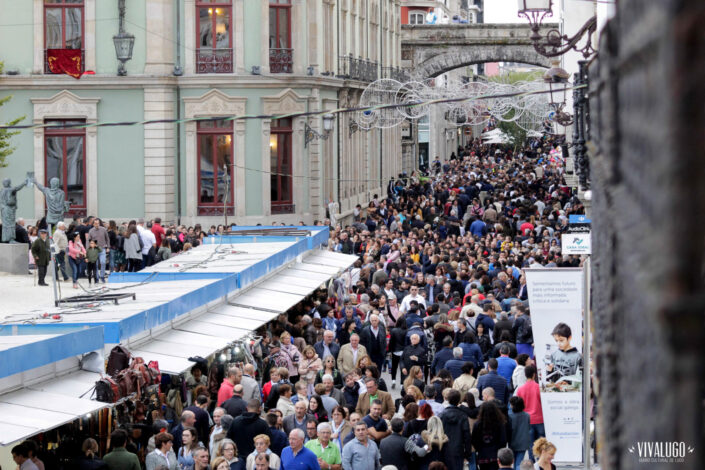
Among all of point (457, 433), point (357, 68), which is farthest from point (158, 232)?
point (457, 433)

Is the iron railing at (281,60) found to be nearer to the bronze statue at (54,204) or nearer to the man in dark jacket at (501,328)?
the bronze statue at (54,204)

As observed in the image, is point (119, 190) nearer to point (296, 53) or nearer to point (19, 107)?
point (19, 107)

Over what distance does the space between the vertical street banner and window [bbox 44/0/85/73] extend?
90.0 ft

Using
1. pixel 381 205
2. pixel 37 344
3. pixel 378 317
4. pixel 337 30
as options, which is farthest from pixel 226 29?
pixel 37 344

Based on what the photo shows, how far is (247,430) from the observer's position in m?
11.1

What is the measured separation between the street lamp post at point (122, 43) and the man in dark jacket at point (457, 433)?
25858 mm

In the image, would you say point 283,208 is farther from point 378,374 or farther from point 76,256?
point 378,374

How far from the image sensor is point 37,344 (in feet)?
36.0

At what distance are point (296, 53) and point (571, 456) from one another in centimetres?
2806

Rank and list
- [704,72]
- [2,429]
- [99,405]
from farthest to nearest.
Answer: [99,405] < [2,429] < [704,72]

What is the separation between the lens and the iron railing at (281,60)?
1478 inches

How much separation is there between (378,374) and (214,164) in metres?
24.1

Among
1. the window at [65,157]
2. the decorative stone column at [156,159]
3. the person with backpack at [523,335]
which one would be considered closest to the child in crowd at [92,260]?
the decorative stone column at [156,159]

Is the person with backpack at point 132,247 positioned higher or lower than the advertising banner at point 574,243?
lower
